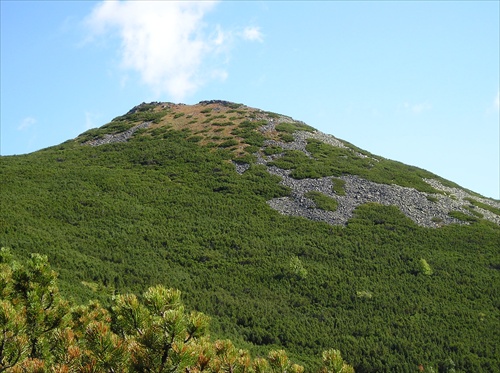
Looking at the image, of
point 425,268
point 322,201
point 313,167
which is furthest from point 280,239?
point 313,167

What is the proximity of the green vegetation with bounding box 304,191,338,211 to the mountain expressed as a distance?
0.15 m

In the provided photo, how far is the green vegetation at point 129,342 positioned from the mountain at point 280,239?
1336 centimetres

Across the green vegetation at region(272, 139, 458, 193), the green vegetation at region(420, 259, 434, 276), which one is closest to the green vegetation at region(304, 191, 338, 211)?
the green vegetation at region(272, 139, 458, 193)

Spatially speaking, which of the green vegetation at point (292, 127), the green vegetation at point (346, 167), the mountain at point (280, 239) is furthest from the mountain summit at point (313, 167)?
the mountain at point (280, 239)

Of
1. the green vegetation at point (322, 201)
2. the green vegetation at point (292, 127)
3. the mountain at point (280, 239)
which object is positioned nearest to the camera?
the mountain at point (280, 239)

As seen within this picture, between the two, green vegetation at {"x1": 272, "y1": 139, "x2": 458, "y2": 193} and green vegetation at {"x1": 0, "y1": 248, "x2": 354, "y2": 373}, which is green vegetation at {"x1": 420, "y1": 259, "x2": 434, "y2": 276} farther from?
green vegetation at {"x1": 0, "y1": 248, "x2": 354, "y2": 373}

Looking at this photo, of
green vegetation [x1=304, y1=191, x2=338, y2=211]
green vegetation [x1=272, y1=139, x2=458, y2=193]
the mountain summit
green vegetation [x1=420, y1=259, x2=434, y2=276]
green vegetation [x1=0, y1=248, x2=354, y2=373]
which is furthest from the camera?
green vegetation [x1=272, y1=139, x2=458, y2=193]

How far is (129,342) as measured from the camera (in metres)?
5.23

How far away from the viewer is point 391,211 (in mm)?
39938

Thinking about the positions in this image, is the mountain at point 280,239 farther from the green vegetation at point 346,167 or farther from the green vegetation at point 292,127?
the green vegetation at point 292,127

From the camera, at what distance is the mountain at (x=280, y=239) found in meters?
22.4

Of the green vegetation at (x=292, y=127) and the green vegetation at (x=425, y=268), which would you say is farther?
the green vegetation at (x=292, y=127)

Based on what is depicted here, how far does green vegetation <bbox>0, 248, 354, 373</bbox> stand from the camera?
4746 mm

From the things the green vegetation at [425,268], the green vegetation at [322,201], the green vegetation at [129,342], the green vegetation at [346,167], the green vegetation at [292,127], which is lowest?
the green vegetation at [425,268]
